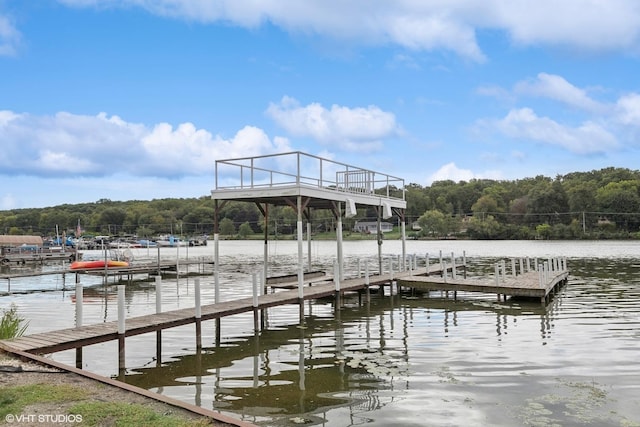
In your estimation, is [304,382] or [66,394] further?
[304,382]

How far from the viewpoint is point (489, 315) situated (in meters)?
20.3

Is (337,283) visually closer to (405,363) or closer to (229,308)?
(229,308)

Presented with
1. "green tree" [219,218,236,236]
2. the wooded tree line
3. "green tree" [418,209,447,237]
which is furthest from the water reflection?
"green tree" [219,218,236,236]

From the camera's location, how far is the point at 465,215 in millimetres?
156625

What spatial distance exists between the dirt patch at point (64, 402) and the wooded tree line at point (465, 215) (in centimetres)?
9462

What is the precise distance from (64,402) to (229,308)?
29.5 feet

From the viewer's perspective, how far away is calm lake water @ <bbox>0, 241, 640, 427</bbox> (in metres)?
9.17

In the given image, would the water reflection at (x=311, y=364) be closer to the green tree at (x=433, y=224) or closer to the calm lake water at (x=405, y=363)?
the calm lake water at (x=405, y=363)

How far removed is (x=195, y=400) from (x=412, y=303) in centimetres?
1574

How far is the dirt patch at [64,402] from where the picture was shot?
6672mm

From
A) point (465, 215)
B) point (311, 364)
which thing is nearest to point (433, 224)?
point (465, 215)

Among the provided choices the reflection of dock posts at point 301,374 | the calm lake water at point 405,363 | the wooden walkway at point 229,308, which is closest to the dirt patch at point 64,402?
the wooden walkway at point 229,308

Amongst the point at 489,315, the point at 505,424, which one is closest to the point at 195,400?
the point at 505,424

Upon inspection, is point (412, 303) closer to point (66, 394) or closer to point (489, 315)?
point (489, 315)
